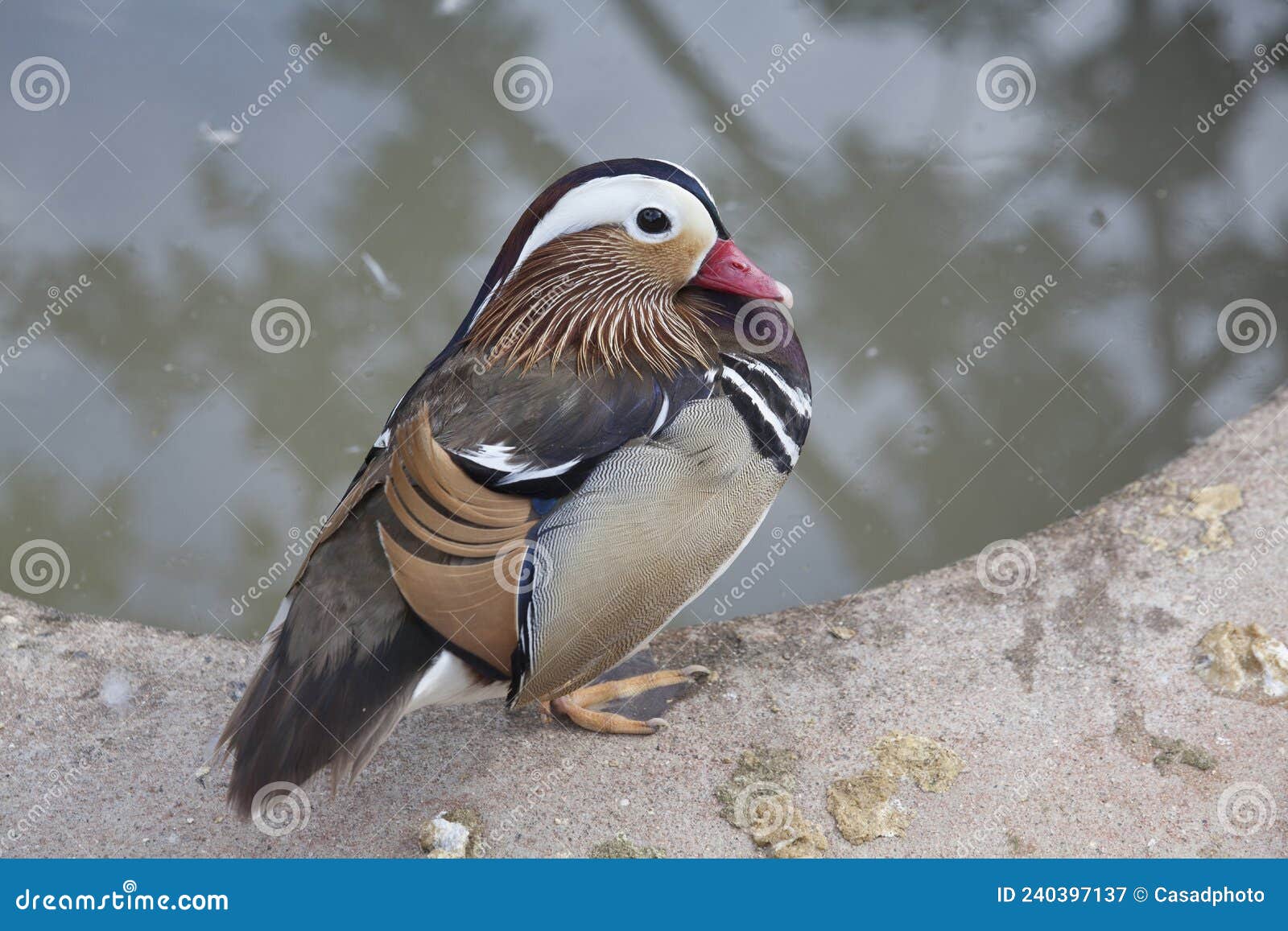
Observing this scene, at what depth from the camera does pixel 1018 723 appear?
290cm

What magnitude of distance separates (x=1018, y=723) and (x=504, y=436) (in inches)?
59.8

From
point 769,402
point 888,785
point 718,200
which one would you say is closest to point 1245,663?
point 888,785

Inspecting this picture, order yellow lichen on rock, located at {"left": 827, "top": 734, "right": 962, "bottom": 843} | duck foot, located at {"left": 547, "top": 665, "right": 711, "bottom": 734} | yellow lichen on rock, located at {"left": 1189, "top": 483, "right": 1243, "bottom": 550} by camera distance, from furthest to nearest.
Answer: yellow lichen on rock, located at {"left": 1189, "top": 483, "right": 1243, "bottom": 550} < duck foot, located at {"left": 547, "top": 665, "right": 711, "bottom": 734} < yellow lichen on rock, located at {"left": 827, "top": 734, "right": 962, "bottom": 843}

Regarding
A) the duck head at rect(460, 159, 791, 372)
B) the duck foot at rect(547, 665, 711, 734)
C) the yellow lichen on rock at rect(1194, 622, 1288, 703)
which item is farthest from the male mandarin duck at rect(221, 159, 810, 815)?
the yellow lichen on rock at rect(1194, 622, 1288, 703)

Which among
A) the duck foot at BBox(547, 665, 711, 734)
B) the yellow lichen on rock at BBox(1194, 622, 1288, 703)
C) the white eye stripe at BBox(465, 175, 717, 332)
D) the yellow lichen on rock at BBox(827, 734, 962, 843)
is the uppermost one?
the yellow lichen on rock at BBox(1194, 622, 1288, 703)

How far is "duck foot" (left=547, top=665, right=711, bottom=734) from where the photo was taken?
2.88 meters

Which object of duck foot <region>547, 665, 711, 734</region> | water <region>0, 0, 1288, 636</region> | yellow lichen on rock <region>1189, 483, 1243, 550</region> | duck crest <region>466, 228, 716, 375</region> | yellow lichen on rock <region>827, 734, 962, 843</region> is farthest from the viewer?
water <region>0, 0, 1288, 636</region>

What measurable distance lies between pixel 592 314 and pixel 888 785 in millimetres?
1295

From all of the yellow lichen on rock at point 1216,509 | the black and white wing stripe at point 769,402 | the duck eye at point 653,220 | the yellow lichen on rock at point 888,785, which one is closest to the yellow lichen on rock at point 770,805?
the yellow lichen on rock at point 888,785

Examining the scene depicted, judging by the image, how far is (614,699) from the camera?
9.81 feet

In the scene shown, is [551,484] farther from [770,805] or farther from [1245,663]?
[1245,663]

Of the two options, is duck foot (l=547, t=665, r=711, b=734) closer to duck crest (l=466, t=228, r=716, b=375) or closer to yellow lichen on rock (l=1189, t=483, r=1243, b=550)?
duck crest (l=466, t=228, r=716, b=375)

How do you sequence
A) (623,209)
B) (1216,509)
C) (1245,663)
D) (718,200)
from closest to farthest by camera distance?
(623,209) < (1245,663) < (1216,509) < (718,200)

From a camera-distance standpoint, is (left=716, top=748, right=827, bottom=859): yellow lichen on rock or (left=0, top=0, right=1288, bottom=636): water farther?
(left=0, top=0, right=1288, bottom=636): water
